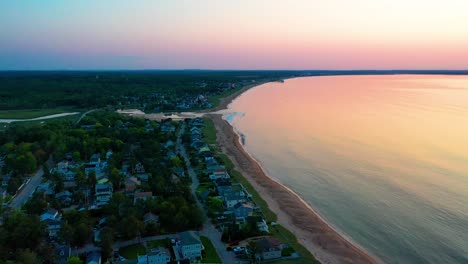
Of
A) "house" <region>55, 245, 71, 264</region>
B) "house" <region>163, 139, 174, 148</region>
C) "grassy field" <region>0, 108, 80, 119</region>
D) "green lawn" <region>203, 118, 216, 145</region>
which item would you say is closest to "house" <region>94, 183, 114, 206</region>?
"house" <region>55, 245, 71, 264</region>

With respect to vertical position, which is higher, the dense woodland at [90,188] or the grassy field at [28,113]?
the dense woodland at [90,188]

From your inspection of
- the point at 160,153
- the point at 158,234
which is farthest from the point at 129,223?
the point at 160,153

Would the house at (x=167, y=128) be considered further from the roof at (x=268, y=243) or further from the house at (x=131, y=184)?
the roof at (x=268, y=243)

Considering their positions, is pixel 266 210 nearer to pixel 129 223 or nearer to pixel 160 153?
pixel 129 223

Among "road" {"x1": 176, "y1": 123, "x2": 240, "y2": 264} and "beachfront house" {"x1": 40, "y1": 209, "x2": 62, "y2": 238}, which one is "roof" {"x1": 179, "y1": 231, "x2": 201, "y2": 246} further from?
"beachfront house" {"x1": 40, "y1": 209, "x2": 62, "y2": 238}

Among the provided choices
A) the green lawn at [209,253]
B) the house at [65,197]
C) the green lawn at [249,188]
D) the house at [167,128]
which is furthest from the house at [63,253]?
the house at [167,128]

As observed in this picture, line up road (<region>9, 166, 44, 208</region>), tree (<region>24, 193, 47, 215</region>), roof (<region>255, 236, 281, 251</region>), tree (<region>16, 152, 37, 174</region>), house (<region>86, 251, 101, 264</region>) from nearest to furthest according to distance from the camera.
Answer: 1. house (<region>86, 251, 101, 264</region>)
2. roof (<region>255, 236, 281, 251</region>)
3. tree (<region>24, 193, 47, 215</region>)
4. road (<region>9, 166, 44, 208</region>)
5. tree (<region>16, 152, 37, 174</region>)
